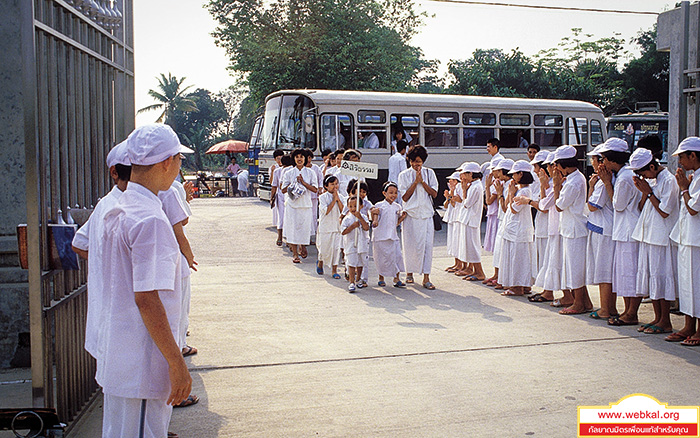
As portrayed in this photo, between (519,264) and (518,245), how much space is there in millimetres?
235

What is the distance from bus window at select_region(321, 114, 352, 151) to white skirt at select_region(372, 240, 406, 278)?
20.9 feet

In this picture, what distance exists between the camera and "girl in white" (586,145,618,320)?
6691mm

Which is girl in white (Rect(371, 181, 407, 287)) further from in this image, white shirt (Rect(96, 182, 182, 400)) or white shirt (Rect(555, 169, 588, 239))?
white shirt (Rect(96, 182, 182, 400))

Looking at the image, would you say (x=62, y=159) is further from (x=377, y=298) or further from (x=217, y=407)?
(x=377, y=298)

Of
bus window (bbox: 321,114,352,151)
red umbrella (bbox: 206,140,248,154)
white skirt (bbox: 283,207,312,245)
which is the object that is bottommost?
white skirt (bbox: 283,207,312,245)

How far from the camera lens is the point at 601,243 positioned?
22.2ft

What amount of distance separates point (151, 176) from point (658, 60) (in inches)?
1589

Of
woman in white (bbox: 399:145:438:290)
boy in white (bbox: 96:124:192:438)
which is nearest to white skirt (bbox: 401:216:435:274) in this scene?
woman in white (bbox: 399:145:438:290)

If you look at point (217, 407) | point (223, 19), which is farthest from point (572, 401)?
point (223, 19)

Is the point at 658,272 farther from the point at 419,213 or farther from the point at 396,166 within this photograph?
the point at 396,166

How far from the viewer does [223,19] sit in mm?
26375

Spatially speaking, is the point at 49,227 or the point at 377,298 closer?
the point at 49,227

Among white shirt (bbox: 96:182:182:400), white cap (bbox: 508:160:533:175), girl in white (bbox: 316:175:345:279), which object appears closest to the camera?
white shirt (bbox: 96:182:182:400)

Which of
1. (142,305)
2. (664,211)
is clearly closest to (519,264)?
(664,211)
